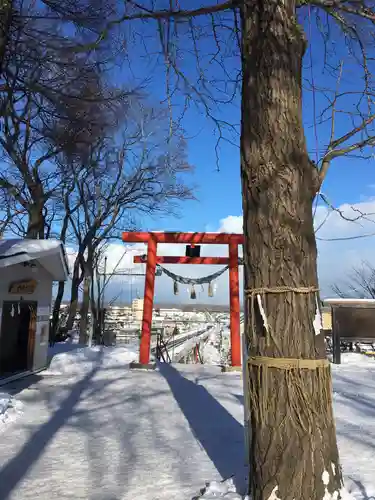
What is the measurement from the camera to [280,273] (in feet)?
9.86

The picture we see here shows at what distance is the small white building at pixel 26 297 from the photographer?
8.72 m

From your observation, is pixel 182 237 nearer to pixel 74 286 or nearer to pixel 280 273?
pixel 280 273

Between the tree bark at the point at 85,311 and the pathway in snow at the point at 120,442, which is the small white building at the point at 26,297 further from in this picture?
the tree bark at the point at 85,311

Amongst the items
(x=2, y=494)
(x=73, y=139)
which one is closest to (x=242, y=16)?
(x=2, y=494)

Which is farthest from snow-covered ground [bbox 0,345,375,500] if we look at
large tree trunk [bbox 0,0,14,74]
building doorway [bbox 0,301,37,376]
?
large tree trunk [bbox 0,0,14,74]

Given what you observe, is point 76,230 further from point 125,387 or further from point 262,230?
point 262,230

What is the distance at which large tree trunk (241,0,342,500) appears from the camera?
283 centimetres

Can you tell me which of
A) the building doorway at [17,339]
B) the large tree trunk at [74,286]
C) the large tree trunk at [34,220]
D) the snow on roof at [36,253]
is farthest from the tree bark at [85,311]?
the snow on roof at [36,253]

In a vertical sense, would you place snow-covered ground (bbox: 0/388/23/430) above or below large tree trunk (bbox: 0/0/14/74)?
below

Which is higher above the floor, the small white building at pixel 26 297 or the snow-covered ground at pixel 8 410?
the small white building at pixel 26 297

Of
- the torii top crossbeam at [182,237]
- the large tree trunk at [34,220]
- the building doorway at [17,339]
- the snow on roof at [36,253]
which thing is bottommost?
the building doorway at [17,339]

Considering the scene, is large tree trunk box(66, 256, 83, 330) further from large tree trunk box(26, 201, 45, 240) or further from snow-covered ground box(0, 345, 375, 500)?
snow-covered ground box(0, 345, 375, 500)

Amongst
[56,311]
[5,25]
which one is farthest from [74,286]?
[5,25]

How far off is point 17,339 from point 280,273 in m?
9.89
